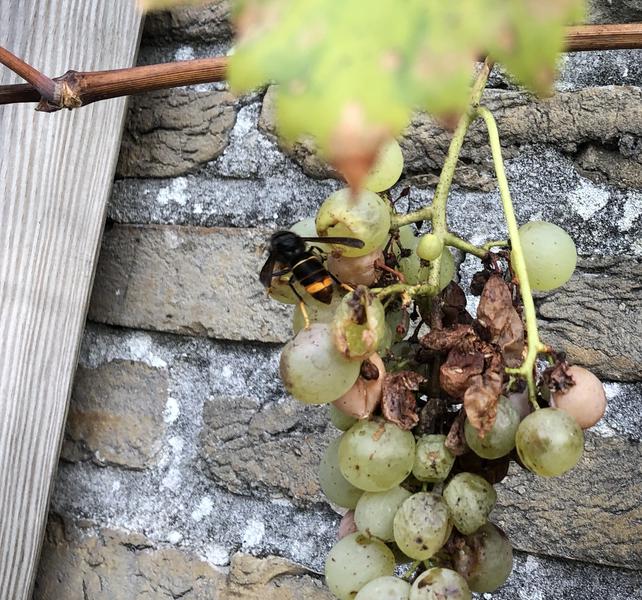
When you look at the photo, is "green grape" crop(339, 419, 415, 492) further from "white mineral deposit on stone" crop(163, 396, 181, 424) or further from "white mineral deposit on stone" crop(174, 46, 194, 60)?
"white mineral deposit on stone" crop(174, 46, 194, 60)

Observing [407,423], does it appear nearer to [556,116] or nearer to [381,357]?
[381,357]

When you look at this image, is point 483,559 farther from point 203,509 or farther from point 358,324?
point 203,509

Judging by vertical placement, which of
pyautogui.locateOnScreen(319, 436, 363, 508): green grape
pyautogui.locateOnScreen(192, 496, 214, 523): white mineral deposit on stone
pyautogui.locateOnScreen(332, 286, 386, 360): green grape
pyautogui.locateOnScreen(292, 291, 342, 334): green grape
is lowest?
pyautogui.locateOnScreen(192, 496, 214, 523): white mineral deposit on stone

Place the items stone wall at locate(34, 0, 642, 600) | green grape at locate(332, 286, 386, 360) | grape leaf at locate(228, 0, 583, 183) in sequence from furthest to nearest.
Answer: stone wall at locate(34, 0, 642, 600) < green grape at locate(332, 286, 386, 360) < grape leaf at locate(228, 0, 583, 183)

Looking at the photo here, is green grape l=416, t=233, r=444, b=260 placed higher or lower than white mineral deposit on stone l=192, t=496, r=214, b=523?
higher

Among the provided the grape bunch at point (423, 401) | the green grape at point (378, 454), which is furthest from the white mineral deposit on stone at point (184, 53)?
the green grape at point (378, 454)

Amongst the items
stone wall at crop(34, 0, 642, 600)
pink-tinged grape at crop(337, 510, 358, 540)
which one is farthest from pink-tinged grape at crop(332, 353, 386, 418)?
stone wall at crop(34, 0, 642, 600)

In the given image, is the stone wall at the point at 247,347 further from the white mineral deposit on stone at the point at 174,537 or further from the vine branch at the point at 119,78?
the vine branch at the point at 119,78
